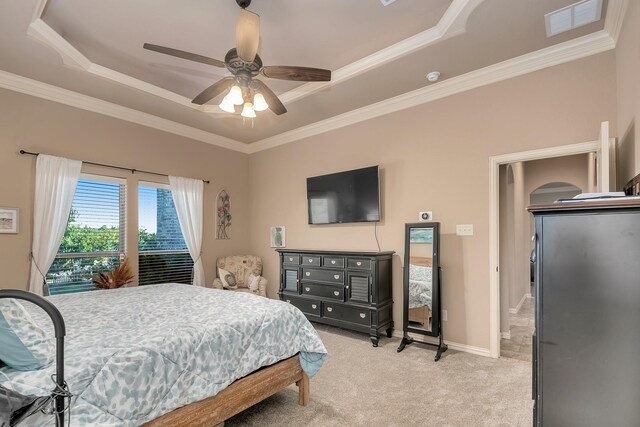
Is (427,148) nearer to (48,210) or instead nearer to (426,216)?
(426,216)

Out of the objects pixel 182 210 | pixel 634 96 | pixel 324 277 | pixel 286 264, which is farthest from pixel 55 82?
pixel 634 96

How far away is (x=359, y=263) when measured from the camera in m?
3.88

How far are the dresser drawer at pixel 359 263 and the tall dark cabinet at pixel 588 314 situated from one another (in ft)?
8.39

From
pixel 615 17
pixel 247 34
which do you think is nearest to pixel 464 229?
pixel 615 17

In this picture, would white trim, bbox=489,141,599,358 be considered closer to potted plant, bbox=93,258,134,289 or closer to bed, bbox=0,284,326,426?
bed, bbox=0,284,326,426

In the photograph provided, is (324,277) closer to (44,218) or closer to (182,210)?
(182,210)

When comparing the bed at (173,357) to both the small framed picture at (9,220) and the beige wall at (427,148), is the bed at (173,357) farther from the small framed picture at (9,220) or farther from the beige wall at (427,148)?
the beige wall at (427,148)

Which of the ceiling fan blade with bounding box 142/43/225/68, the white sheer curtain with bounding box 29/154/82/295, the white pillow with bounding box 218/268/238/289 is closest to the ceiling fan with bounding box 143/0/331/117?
the ceiling fan blade with bounding box 142/43/225/68

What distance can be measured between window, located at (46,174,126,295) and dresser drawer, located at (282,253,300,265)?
2.13m

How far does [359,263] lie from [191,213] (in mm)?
2693

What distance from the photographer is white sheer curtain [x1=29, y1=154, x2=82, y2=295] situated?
3.50 metres

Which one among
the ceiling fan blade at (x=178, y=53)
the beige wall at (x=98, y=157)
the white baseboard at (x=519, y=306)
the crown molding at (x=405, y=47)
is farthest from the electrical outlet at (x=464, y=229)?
the beige wall at (x=98, y=157)

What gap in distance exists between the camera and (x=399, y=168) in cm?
→ 406

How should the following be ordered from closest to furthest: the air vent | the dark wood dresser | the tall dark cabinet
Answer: the tall dark cabinet < the air vent < the dark wood dresser
